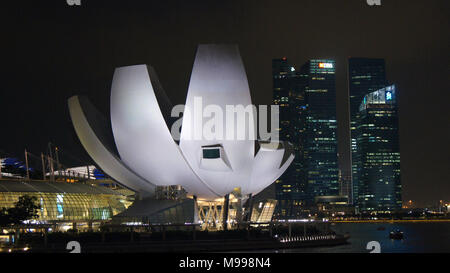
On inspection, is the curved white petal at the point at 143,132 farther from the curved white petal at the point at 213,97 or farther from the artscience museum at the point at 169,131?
the curved white petal at the point at 213,97

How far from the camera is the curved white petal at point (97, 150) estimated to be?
41291mm

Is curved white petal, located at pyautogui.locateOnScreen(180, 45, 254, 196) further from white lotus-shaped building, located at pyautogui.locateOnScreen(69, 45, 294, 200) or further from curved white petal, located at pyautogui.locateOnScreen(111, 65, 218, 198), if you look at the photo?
curved white petal, located at pyautogui.locateOnScreen(111, 65, 218, 198)

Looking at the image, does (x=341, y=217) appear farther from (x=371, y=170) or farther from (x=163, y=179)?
(x=163, y=179)

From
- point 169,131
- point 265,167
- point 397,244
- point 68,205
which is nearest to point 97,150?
point 169,131

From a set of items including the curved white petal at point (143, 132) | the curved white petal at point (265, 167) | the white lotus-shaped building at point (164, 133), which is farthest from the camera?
the curved white petal at point (265, 167)

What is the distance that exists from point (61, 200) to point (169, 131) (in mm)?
16576

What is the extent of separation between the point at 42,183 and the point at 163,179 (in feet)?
52.1

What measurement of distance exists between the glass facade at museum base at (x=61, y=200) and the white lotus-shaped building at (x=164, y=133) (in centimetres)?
849

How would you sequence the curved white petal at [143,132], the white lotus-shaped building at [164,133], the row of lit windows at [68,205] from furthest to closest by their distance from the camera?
the row of lit windows at [68,205]
the white lotus-shaped building at [164,133]
the curved white petal at [143,132]

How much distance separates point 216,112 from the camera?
41.2 m

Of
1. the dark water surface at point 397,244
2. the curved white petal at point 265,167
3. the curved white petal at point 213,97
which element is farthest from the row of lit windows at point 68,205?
the dark water surface at point 397,244

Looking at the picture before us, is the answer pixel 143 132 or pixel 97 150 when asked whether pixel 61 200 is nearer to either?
pixel 97 150

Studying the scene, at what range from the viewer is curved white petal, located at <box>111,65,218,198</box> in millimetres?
39925

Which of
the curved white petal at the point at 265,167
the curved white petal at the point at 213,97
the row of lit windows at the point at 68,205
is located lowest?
the row of lit windows at the point at 68,205
